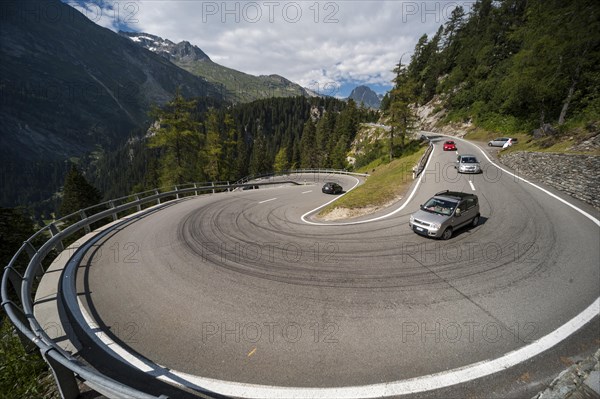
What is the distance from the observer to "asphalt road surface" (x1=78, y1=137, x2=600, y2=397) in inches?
193

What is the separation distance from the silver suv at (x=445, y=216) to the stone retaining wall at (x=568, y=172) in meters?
7.48

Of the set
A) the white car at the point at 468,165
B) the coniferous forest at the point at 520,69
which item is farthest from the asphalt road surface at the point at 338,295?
the coniferous forest at the point at 520,69

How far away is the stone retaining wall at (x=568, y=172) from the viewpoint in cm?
1353

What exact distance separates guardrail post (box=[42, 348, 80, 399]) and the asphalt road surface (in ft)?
3.55

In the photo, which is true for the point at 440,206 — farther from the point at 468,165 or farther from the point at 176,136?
the point at 176,136

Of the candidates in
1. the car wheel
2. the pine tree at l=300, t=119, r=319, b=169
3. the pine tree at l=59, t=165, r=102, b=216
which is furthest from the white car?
the pine tree at l=300, t=119, r=319, b=169

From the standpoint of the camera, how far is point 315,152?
86188 mm

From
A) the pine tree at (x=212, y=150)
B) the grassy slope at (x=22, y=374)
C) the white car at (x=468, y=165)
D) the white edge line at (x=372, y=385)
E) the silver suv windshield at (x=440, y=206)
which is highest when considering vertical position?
the pine tree at (x=212, y=150)

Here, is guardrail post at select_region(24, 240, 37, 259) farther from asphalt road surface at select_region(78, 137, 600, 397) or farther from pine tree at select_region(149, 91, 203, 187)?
pine tree at select_region(149, 91, 203, 187)

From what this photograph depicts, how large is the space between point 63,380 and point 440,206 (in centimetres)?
1281

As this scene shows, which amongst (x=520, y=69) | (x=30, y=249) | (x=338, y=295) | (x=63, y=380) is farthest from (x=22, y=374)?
(x=520, y=69)

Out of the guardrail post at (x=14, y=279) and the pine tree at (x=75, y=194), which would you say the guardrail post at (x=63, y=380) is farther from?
the pine tree at (x=75, y=194)

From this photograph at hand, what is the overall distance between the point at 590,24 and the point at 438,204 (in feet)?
85.1

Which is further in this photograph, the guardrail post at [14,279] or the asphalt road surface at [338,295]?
the guardrail post at [14,279]
